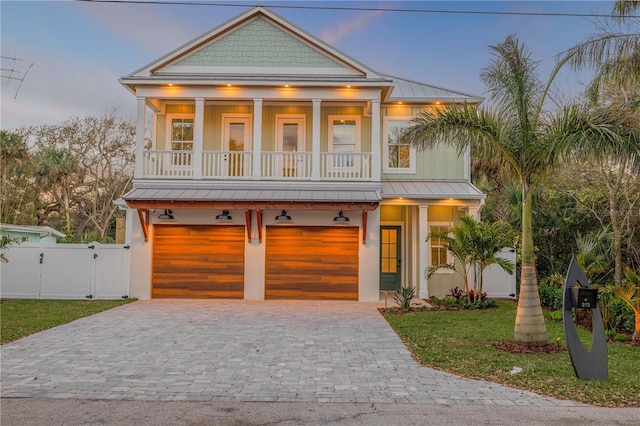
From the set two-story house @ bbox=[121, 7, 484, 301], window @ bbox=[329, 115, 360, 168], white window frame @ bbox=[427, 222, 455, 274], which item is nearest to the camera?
two-story house @ bbox=[121, 7, 484, 301]

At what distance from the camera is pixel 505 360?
6492mm

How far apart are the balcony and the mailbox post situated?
8030 millimetres

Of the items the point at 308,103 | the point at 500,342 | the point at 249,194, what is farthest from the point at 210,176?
the point at 500,342

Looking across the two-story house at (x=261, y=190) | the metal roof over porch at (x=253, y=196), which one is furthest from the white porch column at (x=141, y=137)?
the metal roof over porch at (x=253, y=196)

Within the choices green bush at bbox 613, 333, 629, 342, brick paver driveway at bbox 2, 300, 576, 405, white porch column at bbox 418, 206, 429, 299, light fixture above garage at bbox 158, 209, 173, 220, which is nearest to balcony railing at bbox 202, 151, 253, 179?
light fixture above garage at bbox 158, 209, 173, 220

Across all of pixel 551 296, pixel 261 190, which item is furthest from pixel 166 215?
pixel 551 296

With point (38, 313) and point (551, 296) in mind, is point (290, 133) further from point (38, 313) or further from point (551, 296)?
point (551, 296)

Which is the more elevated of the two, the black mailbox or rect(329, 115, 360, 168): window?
rect(329, 115, 360, 168): window

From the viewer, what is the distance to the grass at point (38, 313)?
855 cm

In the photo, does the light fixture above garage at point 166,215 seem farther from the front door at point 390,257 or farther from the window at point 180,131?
the front door at point 390,257

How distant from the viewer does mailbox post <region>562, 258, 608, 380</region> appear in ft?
18.4

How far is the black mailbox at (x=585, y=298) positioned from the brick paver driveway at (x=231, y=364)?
5.06 feet

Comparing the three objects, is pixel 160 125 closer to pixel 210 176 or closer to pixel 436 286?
pixel 210 176

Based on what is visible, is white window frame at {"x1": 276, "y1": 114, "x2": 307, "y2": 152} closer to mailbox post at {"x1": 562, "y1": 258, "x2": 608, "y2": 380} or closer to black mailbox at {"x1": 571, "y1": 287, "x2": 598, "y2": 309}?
mailbox post at {"x1": 562, "y1": 258, "x2": 608, "y2": 380}
